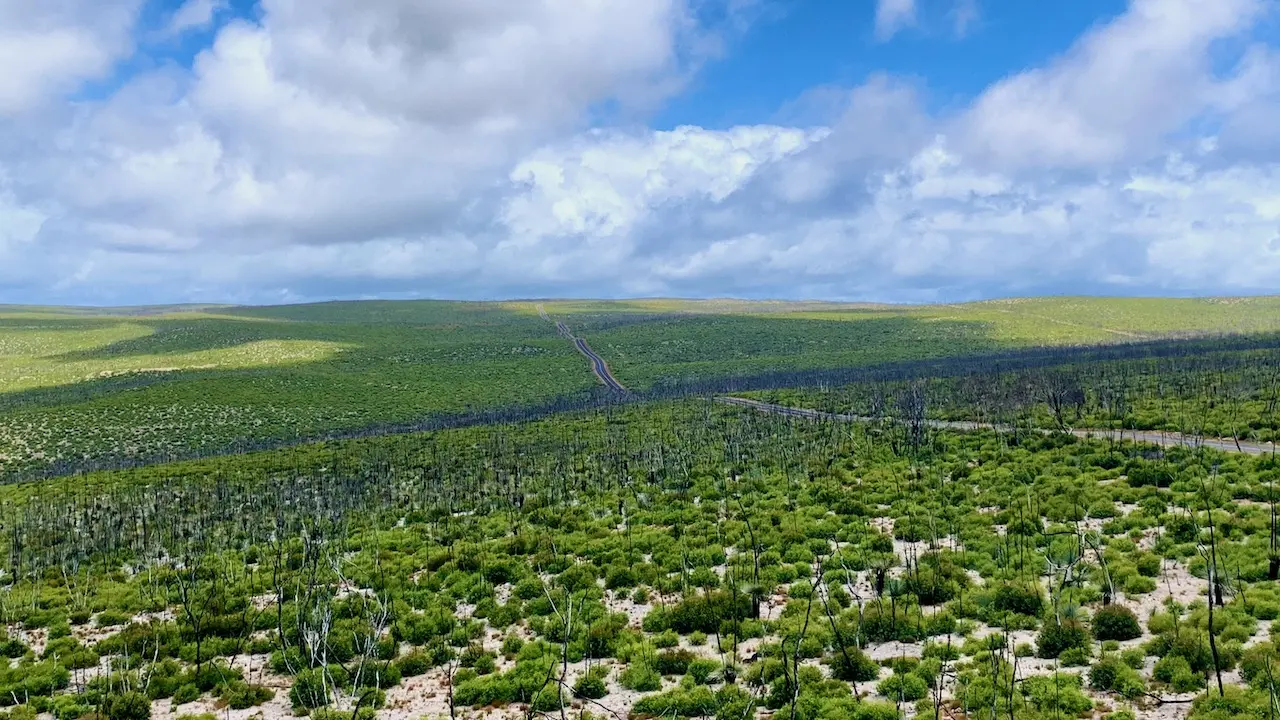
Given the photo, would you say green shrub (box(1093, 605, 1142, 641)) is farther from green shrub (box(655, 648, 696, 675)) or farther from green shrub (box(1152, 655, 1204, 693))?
green shrub (box(655, 648, 696, 675))

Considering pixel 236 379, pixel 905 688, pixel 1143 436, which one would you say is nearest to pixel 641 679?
pixel 905 688

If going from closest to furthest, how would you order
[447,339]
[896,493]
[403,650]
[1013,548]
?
[403,650]
[1013,548]
[896,493]
[447,339]

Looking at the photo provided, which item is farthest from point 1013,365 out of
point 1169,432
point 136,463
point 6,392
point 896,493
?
point 6,392

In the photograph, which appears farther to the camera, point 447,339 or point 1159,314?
point 1159,314

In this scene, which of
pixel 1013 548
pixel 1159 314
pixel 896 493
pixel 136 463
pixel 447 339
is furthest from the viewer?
pixel 1159 314

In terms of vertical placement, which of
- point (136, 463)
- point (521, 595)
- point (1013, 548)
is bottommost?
point (136, 463)

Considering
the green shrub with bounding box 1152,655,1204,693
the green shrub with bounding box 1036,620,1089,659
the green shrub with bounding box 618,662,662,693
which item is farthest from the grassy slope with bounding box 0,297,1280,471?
the green shrub with bounding box 1152,655,1204,693

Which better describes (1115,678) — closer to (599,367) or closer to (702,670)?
(702,670)

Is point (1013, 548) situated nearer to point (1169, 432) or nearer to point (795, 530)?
point (795, 530)
